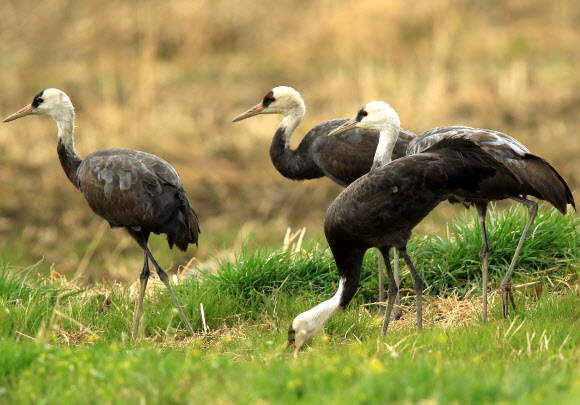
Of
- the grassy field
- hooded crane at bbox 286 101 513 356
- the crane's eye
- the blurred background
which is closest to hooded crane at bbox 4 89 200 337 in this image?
the grassy field

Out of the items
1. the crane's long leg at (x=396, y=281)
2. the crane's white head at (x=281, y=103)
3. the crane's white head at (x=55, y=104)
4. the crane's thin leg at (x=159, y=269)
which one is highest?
the crane's white head at (x=55, y=104)

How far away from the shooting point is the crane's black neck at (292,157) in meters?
8.05

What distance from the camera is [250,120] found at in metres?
14.7

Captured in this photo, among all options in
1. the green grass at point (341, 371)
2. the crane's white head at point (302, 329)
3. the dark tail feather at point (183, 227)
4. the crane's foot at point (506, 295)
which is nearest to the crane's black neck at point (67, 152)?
the dark tail feather at point (183, 227)

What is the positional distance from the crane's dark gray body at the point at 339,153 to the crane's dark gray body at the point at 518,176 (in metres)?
1.30

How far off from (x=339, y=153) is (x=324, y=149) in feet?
0.55

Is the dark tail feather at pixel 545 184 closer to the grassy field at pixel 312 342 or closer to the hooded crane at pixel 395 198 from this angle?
the hooded crane at pixel 395 198

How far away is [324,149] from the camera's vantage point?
25.4 ft

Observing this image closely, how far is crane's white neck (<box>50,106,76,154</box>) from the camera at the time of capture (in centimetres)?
767

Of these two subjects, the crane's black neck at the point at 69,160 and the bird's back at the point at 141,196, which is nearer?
the bird's back at the point at 141,196

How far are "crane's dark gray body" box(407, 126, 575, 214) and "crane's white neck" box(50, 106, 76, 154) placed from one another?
313cm

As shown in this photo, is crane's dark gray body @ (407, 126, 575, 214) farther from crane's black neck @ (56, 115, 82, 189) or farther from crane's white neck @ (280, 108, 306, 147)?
crane's black neck @ (56, 115, 82, 189)

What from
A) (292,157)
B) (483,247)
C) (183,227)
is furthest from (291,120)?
(483,247)

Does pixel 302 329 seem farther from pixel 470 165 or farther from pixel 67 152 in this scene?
pixel 67 152
